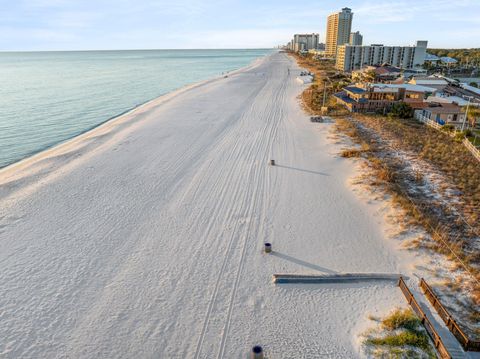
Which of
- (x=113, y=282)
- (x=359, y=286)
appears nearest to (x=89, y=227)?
(x=113, y=282)

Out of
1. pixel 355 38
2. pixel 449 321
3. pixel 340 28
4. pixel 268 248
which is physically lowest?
pixel 449 321

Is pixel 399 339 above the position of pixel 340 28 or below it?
below

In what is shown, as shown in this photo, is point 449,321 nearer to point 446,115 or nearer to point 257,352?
point 257,352

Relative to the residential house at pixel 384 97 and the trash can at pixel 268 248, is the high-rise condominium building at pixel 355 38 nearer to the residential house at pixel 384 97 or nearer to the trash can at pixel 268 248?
the residential house at pixel 384 97

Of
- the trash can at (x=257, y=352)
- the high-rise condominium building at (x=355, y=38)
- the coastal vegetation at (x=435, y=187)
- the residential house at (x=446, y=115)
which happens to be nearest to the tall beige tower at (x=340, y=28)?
the high-rise condominium building at (x=355, y=38)

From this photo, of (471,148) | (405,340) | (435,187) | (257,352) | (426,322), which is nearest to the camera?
(257,352)

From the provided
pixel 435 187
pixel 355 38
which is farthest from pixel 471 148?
pixel 355 38

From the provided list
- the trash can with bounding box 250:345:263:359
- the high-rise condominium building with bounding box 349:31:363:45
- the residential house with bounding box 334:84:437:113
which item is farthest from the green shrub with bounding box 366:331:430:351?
the high-rise condominium building with bounding box 349:31:363:45
